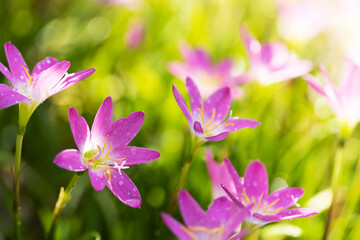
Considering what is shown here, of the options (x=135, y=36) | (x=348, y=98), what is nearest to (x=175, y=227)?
(x=348, y=98)

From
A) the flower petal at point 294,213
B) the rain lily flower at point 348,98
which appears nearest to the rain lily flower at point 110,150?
the flower petal at point 294,213

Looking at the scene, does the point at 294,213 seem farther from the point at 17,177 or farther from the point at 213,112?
the point at 17,177

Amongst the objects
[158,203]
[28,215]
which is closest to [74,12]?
[28,215]

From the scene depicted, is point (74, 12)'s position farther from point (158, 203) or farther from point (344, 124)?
point (344, 124)

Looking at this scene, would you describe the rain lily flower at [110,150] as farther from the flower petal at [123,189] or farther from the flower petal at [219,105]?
the flower petal at [219,105]

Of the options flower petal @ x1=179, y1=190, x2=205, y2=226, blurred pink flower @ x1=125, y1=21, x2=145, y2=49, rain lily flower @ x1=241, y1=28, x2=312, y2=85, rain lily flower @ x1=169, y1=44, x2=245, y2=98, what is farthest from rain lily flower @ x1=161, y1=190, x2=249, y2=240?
blurred pink flower @ x1=125, y1=21, x2=145, y2=49

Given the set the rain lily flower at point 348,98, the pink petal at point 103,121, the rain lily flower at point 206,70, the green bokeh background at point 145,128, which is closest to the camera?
the pink petal at point 103,121
